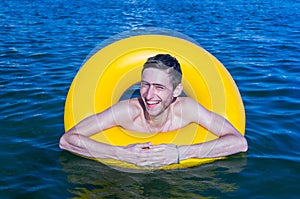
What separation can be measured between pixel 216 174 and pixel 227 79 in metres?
0.96

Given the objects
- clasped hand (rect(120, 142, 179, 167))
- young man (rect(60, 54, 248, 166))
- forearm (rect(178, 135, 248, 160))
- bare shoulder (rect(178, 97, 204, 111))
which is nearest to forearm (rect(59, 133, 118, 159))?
young man (rect(60, 54, 248, 166))

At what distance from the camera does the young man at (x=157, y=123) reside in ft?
12.4

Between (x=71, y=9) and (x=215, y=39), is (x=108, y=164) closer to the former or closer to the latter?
(x=215, y=39)

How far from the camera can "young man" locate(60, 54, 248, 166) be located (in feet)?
12.4

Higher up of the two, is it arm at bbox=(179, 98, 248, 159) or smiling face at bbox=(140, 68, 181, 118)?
smiling face at bbox=(140, 68, 181, 118)

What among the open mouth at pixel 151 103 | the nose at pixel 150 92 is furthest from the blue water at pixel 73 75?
the nose at pixel 150 92

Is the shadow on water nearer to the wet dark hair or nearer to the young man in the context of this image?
the young man

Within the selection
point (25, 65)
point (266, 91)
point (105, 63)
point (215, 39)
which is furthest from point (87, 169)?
point (215, 39)

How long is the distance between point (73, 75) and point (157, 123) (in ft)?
12.1

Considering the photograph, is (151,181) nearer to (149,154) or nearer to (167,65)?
(149,154)

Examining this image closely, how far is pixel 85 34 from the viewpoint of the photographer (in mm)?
11406

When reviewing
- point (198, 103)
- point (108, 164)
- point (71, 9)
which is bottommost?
point (71, 9)

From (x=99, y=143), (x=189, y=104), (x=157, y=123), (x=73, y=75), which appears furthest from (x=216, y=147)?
(x=73, y=75)

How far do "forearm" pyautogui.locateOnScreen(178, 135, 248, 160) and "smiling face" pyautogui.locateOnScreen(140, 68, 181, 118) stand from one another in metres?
0.49
